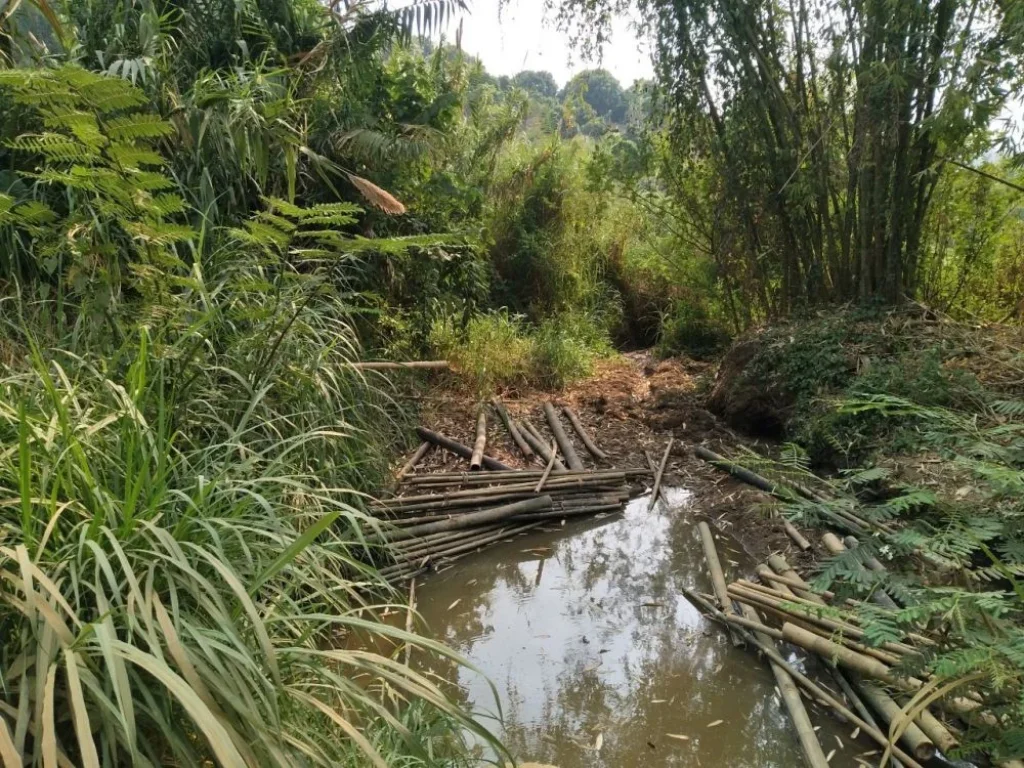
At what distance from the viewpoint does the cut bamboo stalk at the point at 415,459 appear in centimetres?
415

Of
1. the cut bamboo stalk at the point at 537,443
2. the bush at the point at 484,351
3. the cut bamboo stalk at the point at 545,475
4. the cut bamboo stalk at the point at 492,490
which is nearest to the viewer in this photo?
the cut bamboo stalk at the point at 492,490

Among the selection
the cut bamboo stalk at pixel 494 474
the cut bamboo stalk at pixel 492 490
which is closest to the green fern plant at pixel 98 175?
the cut bamboo stalk at pixel 492 490

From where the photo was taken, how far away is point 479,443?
4664 millimetres

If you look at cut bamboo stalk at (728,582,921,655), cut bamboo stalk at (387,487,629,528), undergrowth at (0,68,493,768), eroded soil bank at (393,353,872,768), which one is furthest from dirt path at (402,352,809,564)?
undergrowth at (0,68,493,768)

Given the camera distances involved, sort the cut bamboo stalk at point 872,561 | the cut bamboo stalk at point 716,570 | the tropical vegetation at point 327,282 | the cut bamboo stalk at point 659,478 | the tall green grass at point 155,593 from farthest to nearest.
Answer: the cut bamboo stalk at point 659,478
the cut bamboo stalk at point 716,570
the cut bamboo stalk at point 872,561
the tropical vegetation at point 327,282
the tall green grass at point 155,593

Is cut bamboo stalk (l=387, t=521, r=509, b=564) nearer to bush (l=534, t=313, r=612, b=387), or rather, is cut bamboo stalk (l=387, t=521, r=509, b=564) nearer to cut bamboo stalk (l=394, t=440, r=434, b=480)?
cut bamboo stalk (l=394, t=440, r=434, b=480)

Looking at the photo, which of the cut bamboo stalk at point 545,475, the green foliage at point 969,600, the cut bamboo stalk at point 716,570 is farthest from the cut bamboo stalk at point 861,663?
the cut bamboo stalk at point 545,475

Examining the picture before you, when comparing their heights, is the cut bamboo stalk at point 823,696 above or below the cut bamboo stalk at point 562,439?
below

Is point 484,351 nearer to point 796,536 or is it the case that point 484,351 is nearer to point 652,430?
point 652,430

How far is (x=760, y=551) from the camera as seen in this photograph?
12.0 ft

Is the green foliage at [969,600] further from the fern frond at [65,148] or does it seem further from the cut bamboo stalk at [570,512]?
the fern frond at [65,148]

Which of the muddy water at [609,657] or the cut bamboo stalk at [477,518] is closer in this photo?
the muddy water at [609,657]

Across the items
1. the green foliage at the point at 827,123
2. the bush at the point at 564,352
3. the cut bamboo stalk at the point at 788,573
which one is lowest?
the cut bamboo stalk at the point at 788,573

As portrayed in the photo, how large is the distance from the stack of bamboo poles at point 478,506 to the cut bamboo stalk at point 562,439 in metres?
0.20
